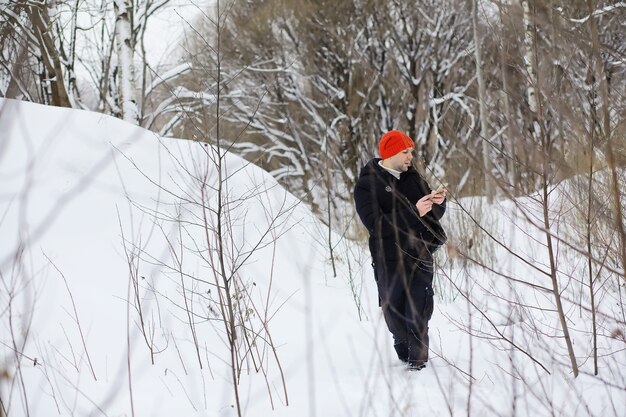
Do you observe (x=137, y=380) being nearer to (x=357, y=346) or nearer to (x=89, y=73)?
(x=357, y=346)

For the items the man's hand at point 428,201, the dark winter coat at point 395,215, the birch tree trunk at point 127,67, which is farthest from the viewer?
the birch tree trunk at point 127,67

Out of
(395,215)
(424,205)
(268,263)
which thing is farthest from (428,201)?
(268,263)

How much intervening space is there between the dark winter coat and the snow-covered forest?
34 centimetres

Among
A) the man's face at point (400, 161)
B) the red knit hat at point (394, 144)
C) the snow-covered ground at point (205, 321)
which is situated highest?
the red knit hat at point (394, 144)

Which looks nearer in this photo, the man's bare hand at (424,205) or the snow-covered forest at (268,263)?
the snow-covered forest at (268,263)

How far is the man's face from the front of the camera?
11.7 ft

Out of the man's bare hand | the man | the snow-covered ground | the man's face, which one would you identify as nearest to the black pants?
the man

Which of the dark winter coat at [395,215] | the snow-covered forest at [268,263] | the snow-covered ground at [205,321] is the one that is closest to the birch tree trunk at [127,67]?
the snow-covered forest at [268,263]

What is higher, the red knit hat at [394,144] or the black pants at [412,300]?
the red knit hat at [394,144]

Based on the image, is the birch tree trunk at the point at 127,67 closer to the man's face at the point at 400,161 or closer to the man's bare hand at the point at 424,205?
the man's face at the point at 400,161

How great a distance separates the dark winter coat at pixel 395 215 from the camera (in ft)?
11.4

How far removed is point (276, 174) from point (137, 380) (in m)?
10.7

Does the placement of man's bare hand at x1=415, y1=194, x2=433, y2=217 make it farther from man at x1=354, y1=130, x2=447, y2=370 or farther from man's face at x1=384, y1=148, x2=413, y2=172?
man's face at x1=384, y1=148, x2=413, y2=172

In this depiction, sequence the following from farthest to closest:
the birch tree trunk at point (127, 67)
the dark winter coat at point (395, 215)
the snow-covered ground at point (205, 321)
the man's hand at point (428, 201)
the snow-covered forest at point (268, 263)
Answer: the birch tree trunk at point (127, 67)
the dark winter coat at point (395, 215)
the man's hand at point (428, 201)
the snow-covered ground at point (205, 321)
the snow-covered forest at point (268, 263)
